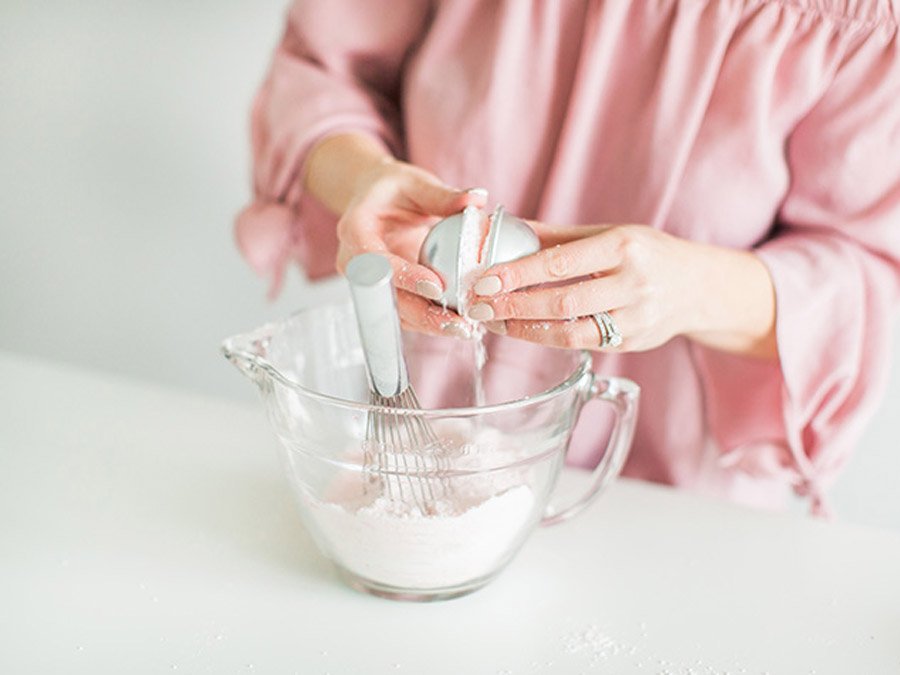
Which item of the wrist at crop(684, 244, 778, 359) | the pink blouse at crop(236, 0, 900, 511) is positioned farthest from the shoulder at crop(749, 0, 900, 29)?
the wrist at crop(684, 244, 778, 359)

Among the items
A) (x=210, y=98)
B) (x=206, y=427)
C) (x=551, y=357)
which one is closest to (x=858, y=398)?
(x=551, y=357)

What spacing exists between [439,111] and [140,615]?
438 millimetres

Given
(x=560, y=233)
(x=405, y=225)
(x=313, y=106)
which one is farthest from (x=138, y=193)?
(x=560, y=233)

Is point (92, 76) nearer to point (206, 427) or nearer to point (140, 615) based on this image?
point (206, 427)

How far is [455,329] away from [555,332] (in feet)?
0.18

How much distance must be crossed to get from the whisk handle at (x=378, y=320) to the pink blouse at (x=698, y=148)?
0.29 meters

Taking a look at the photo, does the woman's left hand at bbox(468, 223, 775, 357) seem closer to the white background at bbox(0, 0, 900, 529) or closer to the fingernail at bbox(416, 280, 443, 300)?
the fingernail at bbox(416, 280, 443, 300)

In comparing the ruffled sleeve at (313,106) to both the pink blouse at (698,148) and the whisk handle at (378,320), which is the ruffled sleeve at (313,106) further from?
the whisk handle at (378,320)

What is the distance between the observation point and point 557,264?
1.98 feet

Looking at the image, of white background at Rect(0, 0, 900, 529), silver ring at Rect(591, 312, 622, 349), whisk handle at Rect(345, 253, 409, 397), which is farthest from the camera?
white background at Rect(0, 0, 900, 529)

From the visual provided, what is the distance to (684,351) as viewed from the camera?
0.86 m

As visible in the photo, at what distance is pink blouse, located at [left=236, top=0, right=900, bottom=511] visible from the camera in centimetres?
77

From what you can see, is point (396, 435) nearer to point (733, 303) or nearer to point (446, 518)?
point (446, 518)

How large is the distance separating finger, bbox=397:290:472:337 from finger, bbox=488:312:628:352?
2 cm
